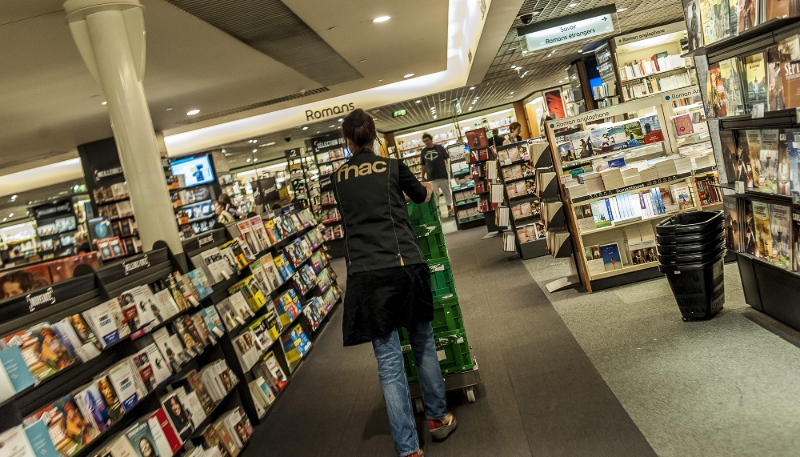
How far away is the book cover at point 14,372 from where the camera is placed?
2.28 m

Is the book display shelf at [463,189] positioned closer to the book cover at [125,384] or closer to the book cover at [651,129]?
the book cover at [651,129]

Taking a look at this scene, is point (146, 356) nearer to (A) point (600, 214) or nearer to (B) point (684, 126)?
(A) point (600, 214)

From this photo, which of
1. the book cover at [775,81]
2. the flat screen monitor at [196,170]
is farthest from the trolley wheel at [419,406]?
the flat screen monitor at [196,170]

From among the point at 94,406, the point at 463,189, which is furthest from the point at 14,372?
the point at 463,189

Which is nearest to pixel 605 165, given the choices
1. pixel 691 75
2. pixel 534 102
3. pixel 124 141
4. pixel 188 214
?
pixel 124 141

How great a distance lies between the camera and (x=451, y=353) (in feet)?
13.5

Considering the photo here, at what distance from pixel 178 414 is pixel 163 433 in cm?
26

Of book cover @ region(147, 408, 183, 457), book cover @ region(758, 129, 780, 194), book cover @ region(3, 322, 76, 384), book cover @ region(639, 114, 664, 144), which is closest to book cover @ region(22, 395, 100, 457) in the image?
book cover @ region(3, 322, 76, 384)

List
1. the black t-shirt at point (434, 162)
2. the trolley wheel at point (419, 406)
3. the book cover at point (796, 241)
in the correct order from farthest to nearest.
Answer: the black t-shirt at point (434, 162), the trolley wheel at point (419, 406), the book cover at point (796, 241)

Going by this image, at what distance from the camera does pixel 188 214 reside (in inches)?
514

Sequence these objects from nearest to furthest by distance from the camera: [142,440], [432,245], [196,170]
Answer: [142,440] → [432,245] → [196,170]

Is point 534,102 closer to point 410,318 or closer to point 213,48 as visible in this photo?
point 213,48

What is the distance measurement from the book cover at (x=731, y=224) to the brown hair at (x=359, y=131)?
264cm

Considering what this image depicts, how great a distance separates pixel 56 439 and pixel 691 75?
11.2 m
